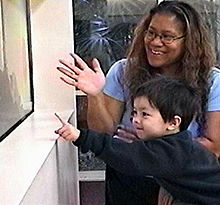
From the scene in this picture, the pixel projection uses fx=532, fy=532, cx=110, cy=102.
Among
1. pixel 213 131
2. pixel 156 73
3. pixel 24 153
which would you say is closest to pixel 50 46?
pixel 156 73

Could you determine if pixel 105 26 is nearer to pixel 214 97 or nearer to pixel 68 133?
pixel 214 97

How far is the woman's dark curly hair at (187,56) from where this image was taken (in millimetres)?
1745

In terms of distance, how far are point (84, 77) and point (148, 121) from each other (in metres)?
0.29

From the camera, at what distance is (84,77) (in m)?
1.74

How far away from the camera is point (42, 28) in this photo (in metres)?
2.03

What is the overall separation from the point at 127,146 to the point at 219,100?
1.37 ft

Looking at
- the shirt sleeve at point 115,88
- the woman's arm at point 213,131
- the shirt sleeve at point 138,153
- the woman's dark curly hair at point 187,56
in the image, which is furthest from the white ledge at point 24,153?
the woman's arm at point 213,131

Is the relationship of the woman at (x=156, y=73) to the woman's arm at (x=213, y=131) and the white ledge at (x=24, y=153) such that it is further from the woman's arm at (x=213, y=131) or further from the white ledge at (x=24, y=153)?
the white ledge at (x=24, y=153)

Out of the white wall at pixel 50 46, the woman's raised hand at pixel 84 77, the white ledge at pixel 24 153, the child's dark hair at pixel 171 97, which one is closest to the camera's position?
the white ledge at pixel 24 153

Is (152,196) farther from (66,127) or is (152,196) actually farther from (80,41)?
(80,41)

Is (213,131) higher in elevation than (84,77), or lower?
lower

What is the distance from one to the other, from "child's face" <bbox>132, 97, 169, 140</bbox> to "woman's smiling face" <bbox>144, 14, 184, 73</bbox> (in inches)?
8.4

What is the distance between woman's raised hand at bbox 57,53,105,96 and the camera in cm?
171

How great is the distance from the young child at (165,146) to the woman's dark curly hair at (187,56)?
11 centimetres
